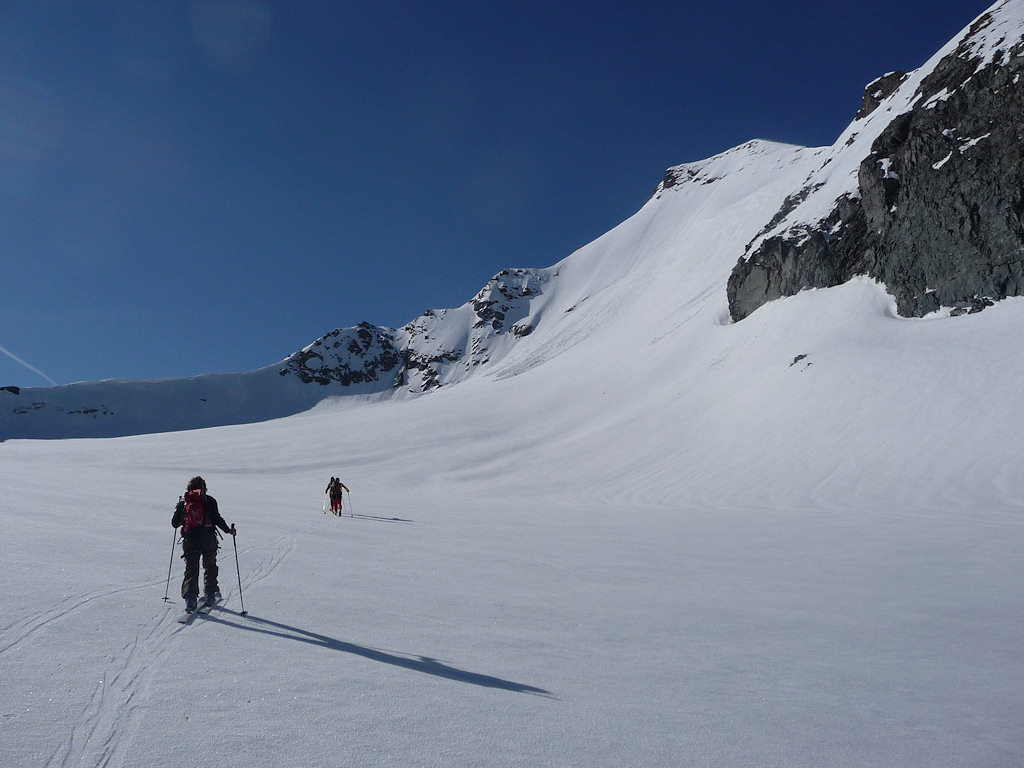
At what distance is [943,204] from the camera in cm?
2777

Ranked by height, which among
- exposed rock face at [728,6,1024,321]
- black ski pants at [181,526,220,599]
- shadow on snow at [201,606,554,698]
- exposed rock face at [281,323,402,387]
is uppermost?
exposed rock face at [281,323,402,387]

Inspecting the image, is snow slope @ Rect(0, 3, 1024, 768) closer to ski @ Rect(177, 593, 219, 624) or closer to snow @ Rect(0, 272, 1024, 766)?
snow @ Rect(0, 272, 1024, 766)

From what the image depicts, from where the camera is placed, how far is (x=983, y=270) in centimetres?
2522

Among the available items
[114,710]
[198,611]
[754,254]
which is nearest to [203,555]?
[198,611]

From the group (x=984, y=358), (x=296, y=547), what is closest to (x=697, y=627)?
(x=296, y=547)

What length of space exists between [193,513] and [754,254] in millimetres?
41100

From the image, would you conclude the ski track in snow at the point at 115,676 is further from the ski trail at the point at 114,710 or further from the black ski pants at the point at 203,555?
the black ski pants at the point at 203,555

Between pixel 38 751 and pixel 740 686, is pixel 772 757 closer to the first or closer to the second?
pixel 740 686

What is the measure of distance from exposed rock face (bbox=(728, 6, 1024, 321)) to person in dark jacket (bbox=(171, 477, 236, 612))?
3165 cm

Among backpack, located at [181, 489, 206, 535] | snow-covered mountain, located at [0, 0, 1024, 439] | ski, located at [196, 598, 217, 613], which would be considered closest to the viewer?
ski, located at [196, 598, 217, 613]

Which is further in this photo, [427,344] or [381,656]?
[427,344]

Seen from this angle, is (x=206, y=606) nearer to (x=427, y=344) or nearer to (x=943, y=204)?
(x=943, y=204)

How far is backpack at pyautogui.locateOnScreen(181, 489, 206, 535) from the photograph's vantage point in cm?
655

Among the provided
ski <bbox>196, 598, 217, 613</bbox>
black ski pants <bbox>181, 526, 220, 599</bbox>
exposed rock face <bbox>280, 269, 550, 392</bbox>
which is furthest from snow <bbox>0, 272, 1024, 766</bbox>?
exposed rock face <bbox>280, 269, 550, 392</bbox>
